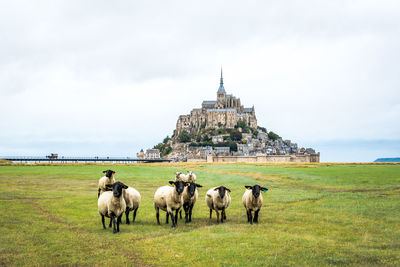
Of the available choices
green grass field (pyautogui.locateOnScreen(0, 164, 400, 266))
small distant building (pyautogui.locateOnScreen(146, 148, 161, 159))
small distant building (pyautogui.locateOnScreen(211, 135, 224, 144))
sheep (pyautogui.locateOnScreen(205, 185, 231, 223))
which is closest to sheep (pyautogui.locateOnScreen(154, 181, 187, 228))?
green grass field (pyautogui.locateOnScreen(0, 164, 400, 266))

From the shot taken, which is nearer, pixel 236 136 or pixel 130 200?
pixel 130 200

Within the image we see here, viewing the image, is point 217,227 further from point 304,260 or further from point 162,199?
point 304,260

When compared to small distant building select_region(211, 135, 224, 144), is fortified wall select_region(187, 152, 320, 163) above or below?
below

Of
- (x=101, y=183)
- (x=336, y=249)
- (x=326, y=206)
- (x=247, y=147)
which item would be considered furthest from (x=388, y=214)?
(x=247, y=147)

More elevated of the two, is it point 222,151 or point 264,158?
point 222,151

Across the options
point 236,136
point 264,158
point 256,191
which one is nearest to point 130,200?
point 256,191

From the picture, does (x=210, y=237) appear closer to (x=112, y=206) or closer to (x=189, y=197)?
(x=189, y=197)

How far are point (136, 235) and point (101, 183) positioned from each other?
793 centimetres

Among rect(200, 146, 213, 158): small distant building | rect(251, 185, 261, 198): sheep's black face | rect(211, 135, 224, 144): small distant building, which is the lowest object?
rect(251, 185, 261, 198): sheep's black face

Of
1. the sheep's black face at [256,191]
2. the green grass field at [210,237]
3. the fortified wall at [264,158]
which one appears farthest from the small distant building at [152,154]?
the sheep's black face at [256,191]

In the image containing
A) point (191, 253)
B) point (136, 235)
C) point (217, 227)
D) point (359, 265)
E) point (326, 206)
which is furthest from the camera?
point (326, 206)

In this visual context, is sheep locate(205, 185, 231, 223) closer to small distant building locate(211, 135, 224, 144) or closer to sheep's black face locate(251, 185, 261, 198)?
sheep's black face locate(251, 185, 261, 198)

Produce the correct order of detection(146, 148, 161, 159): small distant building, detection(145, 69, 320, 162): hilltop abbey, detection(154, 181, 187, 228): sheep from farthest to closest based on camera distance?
detection(146, 148, 161, 159): small distant building → detection(145, 69, 320, 162): hilltop abbey → detection(154, 181, 187, 228): sheep

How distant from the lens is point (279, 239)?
1165cm
